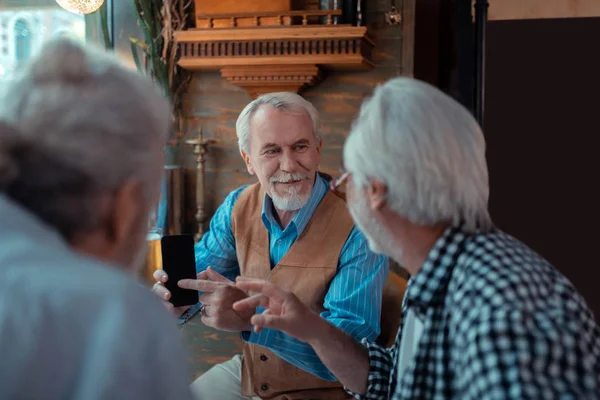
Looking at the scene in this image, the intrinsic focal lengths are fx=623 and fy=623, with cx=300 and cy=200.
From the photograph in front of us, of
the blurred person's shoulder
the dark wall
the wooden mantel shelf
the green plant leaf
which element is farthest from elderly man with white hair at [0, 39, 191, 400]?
the dark wall

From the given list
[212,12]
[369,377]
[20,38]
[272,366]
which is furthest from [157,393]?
[20,38]

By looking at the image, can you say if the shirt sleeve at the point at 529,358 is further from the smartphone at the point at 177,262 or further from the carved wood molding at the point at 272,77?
the carved wood molding at the point at 272,77

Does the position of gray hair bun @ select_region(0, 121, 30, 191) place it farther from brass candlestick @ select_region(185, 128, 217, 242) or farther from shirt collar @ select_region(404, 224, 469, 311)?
brass candlestick @ select_region(185, 128, 217, 242)

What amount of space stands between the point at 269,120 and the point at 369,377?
0.94 meters

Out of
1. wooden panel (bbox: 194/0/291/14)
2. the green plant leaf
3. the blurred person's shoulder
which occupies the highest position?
wooden panel (bbox: 194/0/291/14)

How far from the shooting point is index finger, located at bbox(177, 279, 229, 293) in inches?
62.6

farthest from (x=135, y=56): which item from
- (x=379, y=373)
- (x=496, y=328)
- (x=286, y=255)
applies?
(x=496, y=328)

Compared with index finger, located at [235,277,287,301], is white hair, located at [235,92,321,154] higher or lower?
higher

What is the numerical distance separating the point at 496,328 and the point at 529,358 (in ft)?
0.20

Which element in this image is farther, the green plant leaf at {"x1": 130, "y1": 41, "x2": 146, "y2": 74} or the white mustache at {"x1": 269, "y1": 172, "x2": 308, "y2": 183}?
the green plant leaf at {"x1": 130, "y1": 41, "x2": 146, "y2": 74}

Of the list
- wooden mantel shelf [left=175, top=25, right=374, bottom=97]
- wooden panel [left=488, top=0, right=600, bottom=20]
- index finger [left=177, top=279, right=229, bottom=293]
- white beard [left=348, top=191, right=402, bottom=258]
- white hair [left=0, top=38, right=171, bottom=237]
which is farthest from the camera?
wooden panel [left=488, top=0, right=600, bottom=20]

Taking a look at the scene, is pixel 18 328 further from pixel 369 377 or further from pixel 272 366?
pixel 272 366

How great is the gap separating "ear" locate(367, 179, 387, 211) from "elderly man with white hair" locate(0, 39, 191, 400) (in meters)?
0.43

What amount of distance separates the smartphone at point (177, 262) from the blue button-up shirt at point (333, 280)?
227 millimetres
